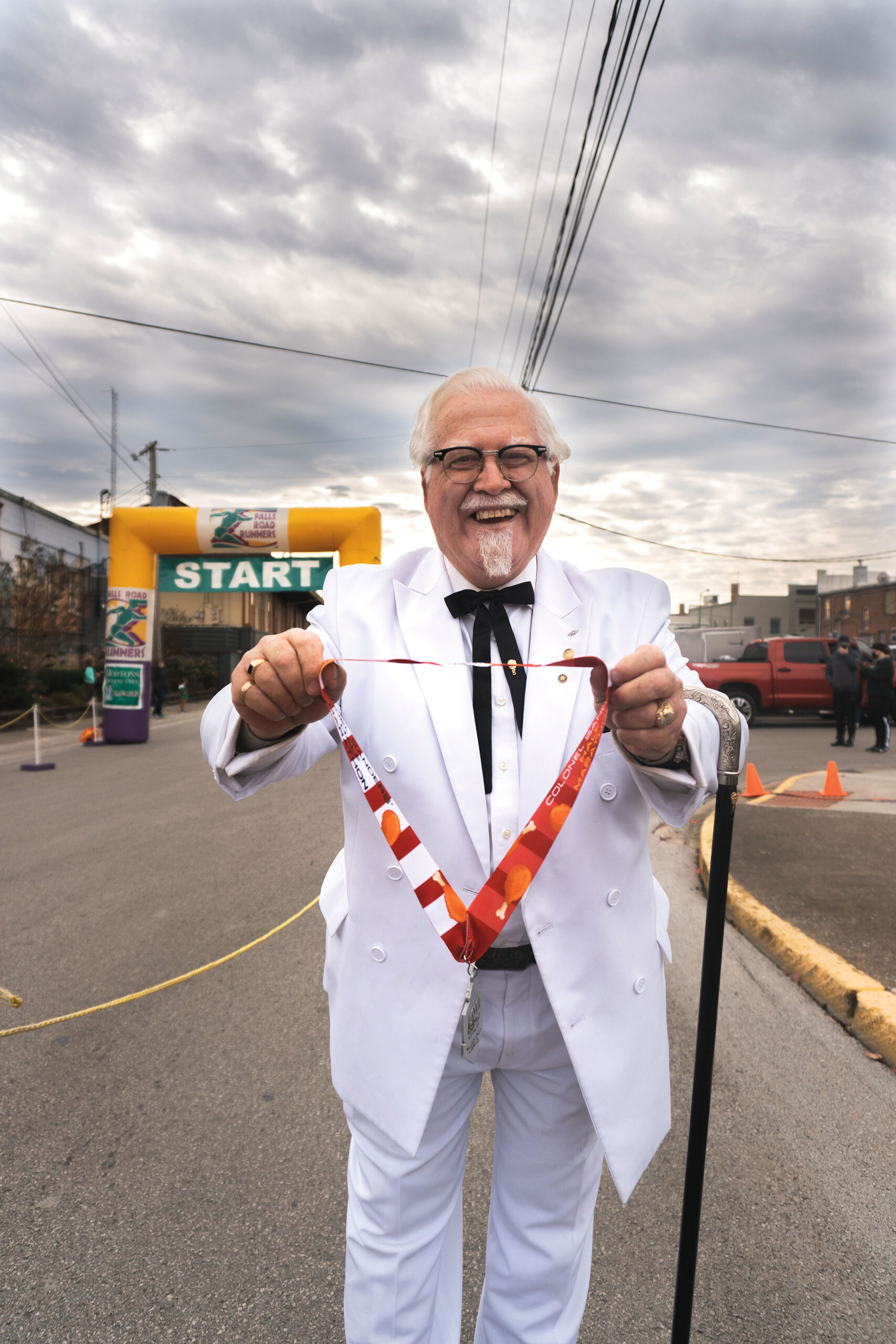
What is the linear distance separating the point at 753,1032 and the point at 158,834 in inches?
218

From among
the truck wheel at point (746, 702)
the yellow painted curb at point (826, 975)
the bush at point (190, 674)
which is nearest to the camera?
the yellow painted curb at point (826, 975)

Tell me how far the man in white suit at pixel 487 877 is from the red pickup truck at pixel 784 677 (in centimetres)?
1586

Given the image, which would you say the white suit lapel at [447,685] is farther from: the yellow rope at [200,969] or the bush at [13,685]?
the bush at [13,685]

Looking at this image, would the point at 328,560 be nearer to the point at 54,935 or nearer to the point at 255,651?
the point at 54,935

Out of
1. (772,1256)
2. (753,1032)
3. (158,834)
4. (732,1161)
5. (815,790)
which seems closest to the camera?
(772,1256)

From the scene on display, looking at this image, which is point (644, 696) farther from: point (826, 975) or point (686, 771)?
point (826, 975)

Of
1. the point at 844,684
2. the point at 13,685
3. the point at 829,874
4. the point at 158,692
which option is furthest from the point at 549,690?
the point at 158,692

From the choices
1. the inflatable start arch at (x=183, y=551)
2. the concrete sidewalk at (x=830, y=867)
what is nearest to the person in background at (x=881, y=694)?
the concrete sidewalk at (x=830, y=867)

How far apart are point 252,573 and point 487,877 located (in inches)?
538

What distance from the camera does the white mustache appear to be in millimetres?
1633

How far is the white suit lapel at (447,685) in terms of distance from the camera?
1.46m

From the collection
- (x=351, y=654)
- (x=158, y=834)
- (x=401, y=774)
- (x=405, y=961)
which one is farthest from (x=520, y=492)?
(x=158, y=834)

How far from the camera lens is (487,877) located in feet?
4.83

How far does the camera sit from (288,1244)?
6.98ft
